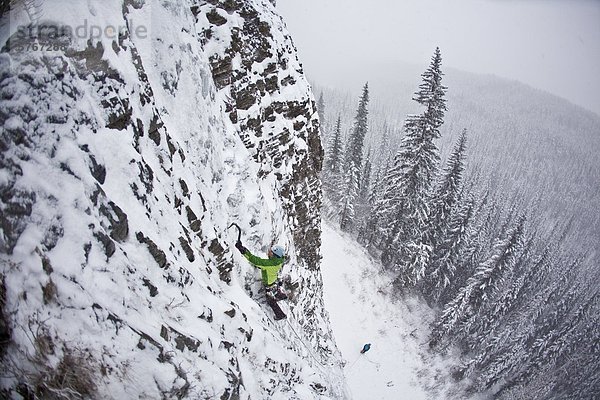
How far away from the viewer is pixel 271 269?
351 inches

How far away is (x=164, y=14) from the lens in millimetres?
7008

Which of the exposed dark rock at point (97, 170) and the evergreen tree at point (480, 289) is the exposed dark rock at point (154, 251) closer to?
the exposed dark rock at point (97, 170)

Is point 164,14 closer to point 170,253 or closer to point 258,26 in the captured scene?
point 258,26

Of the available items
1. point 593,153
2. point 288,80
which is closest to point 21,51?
point 288,80

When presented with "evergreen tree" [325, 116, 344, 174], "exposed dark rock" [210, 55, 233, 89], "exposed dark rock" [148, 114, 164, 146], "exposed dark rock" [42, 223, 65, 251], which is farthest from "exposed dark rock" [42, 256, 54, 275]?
"evergreen tree" [325, 116, 344, 174]

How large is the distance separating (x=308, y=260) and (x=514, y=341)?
93.4 feet

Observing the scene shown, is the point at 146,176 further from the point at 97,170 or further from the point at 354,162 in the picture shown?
the point at 354,162

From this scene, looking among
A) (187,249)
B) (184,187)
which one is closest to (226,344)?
(187,249)

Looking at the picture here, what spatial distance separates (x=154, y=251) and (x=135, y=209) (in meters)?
0.78

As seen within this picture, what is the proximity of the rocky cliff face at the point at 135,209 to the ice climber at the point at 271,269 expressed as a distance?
1.09ft

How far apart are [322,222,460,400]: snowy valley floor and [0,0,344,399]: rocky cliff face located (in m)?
14.5

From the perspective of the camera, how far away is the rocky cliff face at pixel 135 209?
3830 mm

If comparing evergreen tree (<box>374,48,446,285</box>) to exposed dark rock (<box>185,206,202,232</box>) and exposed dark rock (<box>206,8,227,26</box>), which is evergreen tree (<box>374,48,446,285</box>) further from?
exposed dark rock (<box>185,206,202,232</box>)

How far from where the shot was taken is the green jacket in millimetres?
8719
